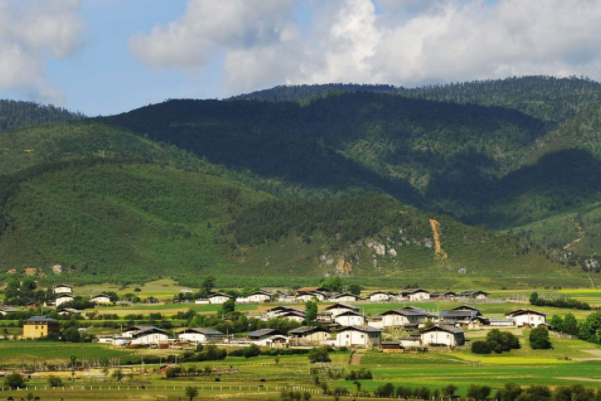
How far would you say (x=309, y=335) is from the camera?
12900 centimetres

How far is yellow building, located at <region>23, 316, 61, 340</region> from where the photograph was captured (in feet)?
434

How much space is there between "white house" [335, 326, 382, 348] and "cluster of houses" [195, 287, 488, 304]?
45.6 meters

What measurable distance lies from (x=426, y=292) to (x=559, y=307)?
2368cm

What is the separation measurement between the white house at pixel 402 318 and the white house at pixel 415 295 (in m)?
34.6

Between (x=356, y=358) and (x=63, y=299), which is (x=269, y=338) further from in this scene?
(x=63, y=299)

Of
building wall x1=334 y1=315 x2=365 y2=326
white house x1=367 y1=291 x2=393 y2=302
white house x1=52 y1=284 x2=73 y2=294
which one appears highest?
white house x1=52 y1=284 x2=73 y2=294

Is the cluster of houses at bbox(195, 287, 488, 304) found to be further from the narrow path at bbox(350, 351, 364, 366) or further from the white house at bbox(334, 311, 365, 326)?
the narrow path at bbox(350, 351, 364, 366)

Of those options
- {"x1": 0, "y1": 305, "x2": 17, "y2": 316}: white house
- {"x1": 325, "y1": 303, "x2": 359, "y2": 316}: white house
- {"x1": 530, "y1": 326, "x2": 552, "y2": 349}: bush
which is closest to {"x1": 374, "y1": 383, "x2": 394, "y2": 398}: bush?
{"x1": 530, "y1": 326, "x2": 552, "y2": 349}: bush

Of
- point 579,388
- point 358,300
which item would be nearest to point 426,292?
point 358,300

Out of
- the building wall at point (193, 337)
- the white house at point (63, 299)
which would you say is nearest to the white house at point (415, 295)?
the white house at point (63, 299)

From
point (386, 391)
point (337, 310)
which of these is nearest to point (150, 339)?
point (337, 310)

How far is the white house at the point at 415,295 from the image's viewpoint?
6969 inches

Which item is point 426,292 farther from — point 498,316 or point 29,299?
point 29,299

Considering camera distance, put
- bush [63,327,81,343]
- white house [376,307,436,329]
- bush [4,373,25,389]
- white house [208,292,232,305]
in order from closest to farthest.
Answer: bush [4,373,25,389], bush [63,327,81,343], white house [376,307,436,329], white house [208,292,232,305]
